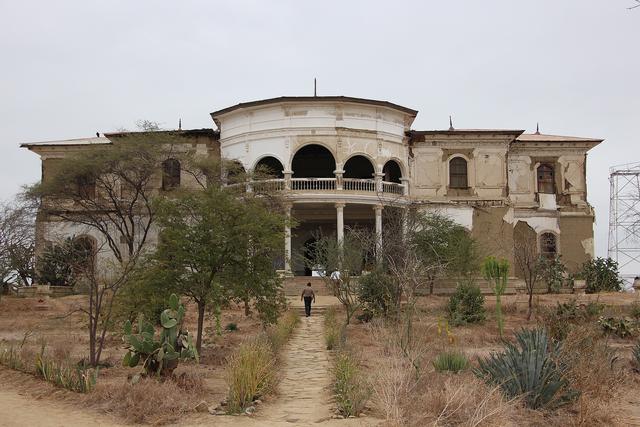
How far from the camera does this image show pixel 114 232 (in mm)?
35812

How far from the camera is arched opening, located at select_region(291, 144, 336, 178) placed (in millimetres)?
37406

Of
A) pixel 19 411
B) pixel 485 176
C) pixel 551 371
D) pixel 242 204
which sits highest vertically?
pixel 485 176

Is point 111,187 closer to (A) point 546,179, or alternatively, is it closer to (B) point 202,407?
(A) point 546,179

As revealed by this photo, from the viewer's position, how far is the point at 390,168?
3634 centimetres

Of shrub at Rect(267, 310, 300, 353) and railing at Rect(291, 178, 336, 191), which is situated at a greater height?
railing at Rect(291, 178, 336, 191)

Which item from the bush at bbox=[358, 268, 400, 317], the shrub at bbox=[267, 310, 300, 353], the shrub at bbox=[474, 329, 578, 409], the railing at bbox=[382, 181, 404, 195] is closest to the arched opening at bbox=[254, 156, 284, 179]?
the railing at bbox=[382, 181, 404, 195]

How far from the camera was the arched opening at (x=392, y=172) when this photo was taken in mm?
36031

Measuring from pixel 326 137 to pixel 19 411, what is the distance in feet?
79.1

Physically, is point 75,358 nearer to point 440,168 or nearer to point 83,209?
point 83,209

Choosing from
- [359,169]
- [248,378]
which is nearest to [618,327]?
[248,378]

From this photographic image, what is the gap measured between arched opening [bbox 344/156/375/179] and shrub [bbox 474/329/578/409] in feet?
92.5

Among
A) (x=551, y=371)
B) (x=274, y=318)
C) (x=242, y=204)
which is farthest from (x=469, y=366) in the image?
(x=242, y=204)

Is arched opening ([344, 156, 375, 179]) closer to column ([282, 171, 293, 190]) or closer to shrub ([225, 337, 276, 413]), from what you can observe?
column ([282, 171, 293, 190])

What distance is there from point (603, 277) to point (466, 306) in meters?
13.6
